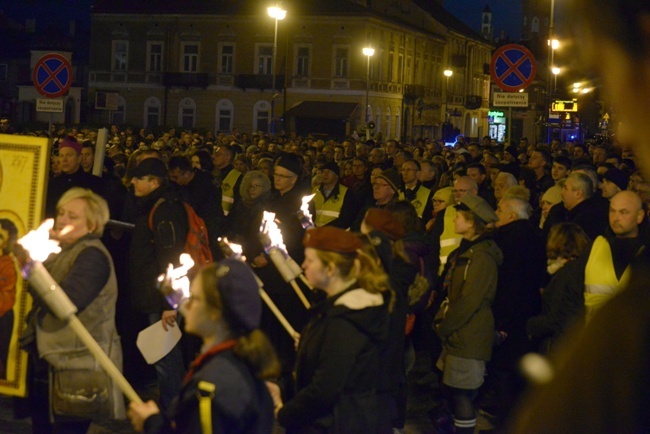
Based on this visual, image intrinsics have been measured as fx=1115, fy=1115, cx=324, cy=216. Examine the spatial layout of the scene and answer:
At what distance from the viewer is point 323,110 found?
226 ft

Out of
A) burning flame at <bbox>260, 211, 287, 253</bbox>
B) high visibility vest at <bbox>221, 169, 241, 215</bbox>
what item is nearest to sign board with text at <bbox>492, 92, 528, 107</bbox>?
high visibility vest at <bbox>221, 169, 241, 215</bbox>

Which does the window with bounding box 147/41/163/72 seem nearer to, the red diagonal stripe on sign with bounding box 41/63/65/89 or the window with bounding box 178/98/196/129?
the window with bounding box 178/98/196/129

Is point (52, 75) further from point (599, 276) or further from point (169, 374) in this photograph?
point (599, 276)

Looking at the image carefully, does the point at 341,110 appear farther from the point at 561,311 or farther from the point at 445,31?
the point at 561,311

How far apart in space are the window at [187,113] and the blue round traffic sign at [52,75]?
58104 millimetres

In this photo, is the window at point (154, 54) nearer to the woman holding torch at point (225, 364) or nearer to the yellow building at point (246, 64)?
the yellow building at point (246, 64)

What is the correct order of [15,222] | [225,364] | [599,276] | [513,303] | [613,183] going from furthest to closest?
[613,183] < [513,303] < [15,222] < [599,276] < [225,364]

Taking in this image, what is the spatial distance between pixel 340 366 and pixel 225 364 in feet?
3.75

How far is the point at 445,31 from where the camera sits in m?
88.4

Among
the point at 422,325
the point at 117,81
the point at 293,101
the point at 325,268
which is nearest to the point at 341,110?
the point at 293,101

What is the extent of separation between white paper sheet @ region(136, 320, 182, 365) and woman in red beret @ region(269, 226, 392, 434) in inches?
87.2

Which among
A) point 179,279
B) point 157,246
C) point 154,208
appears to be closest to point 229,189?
point 154,208

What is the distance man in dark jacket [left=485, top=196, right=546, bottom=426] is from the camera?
814 cm

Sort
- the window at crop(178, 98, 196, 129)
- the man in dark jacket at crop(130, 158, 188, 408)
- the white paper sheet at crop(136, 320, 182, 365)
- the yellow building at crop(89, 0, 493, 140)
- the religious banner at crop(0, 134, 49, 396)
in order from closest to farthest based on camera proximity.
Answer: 1. the religious banner at crop(0, 134, 49, 396)
2. the white paper sheet at crop(136, 320, 182, 365)
3. the man in dark jacket at crop(130, 158, 188, 408)
4. the yellow building at crop(89, 0, 493, 140)
5. the window at crop(178, 98, 196, 129)
